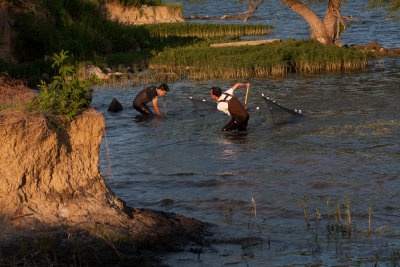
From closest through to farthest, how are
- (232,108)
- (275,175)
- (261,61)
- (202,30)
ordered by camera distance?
1. (275,175)
2. (232,108)
3. (261,61)
4. (202,30)

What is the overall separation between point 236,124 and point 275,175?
446cm

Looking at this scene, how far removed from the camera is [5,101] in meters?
8.21

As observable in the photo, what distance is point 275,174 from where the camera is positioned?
41.1ft

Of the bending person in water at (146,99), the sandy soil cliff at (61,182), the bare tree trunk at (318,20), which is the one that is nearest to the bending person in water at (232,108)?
the bending person in water at (146,99)

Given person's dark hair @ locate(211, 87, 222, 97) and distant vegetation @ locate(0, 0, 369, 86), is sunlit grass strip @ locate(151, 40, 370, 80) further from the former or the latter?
person's dark hair @ locate(211, 87, 222, 97)

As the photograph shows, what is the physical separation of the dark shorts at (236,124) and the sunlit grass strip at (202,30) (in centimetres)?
2350

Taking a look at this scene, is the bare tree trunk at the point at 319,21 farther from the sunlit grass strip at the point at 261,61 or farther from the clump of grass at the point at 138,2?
the clump of grass at the point at 138,2

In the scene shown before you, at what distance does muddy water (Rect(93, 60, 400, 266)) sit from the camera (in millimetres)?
8383

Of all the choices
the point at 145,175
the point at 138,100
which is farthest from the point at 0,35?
A: the point at 145,175

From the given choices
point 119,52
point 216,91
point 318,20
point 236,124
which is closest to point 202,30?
point 119,52

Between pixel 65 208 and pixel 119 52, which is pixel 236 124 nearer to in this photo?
pixel 65 208

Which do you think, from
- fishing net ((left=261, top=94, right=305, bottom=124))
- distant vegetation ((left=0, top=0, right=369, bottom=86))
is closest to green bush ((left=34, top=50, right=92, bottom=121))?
fishing net ((left=261, top=94, right=305, bottom=124))

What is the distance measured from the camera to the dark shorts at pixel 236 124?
1666 centimetres

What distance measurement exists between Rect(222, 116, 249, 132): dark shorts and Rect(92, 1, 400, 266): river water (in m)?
0.25
